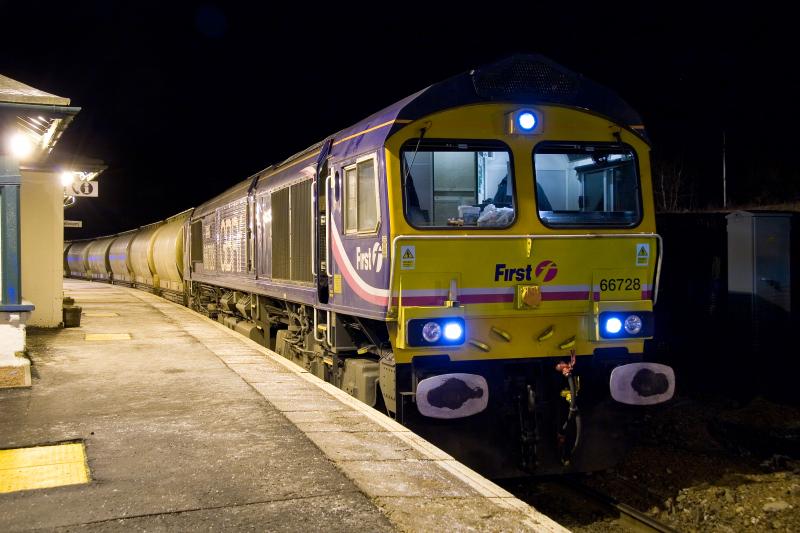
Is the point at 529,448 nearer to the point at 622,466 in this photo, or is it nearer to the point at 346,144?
the point at 622,466

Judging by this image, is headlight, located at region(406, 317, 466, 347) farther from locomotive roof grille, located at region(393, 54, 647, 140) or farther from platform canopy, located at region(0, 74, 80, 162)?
platform canopy, located at region(0, 74, 80, 162)

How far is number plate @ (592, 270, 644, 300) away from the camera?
768 cm

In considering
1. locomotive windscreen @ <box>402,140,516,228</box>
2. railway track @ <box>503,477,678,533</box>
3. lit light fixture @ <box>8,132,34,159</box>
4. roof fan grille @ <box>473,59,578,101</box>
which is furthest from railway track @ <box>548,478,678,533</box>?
lit light fixture @ <box>8,132,34,159</box>

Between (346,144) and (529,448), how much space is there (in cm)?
367

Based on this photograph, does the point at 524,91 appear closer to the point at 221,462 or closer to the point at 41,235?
the point at 221,462

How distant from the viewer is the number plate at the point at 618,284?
7.68 metres

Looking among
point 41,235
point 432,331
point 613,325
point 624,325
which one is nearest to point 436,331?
point 432,331

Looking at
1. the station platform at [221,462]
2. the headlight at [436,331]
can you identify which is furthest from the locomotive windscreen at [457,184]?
the station platform at [221,462]

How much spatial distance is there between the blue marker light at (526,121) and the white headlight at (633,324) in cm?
213

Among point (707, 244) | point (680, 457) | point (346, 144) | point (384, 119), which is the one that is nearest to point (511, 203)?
point (384, 119)

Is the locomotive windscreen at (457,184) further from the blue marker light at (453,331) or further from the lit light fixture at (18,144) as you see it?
the lit light fixture at (18,144)

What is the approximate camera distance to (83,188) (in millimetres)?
17781

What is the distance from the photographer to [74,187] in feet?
57.4

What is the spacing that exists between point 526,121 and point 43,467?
5137 mm
